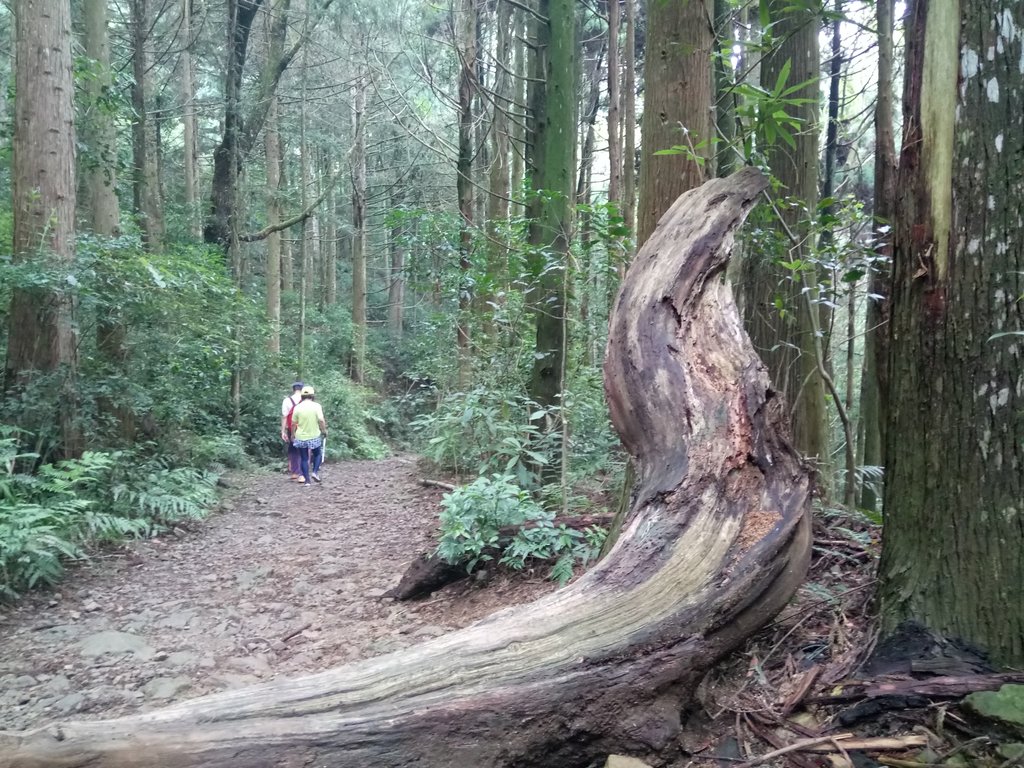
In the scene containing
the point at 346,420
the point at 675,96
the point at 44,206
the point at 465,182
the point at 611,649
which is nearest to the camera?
the point at 611,649

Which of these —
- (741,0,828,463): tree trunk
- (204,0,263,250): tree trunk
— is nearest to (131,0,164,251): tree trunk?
(204,0,263,250): tree trunk

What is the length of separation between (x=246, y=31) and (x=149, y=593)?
1677 cm

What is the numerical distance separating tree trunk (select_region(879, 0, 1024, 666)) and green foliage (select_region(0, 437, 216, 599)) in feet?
21.1

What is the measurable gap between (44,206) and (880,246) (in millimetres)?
9002

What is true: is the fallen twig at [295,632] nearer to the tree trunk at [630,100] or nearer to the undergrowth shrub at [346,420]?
the tree trunk at [630,100]

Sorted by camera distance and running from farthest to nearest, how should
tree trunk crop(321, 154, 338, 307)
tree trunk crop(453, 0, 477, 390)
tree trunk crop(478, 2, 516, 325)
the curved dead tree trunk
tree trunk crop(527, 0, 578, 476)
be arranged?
tree trunk crop(321, 154, 338, 307), tree trunk crop(453, 0, 477, 390), tree trunk crop(478, 2, 516, 325), tree trunk crop(527, 0, 578, 476), the curved dead tree trunk

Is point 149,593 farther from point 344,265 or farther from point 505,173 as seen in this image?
point 344,265

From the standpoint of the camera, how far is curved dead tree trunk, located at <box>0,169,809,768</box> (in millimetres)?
2051

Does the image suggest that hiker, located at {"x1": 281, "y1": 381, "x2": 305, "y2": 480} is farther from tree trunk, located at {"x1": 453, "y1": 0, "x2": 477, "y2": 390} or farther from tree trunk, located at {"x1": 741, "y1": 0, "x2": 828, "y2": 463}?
tree trunk, located at {"x1": 741, "y1": 0, "x2": 828, "y2": 463}

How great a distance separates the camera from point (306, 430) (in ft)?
40.4

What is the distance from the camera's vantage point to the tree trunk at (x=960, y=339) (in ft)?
7.56

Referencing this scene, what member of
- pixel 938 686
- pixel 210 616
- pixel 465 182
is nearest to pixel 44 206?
pixel 210 616

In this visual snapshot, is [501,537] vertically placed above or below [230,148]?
below

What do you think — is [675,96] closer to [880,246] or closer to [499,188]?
[880,246]
